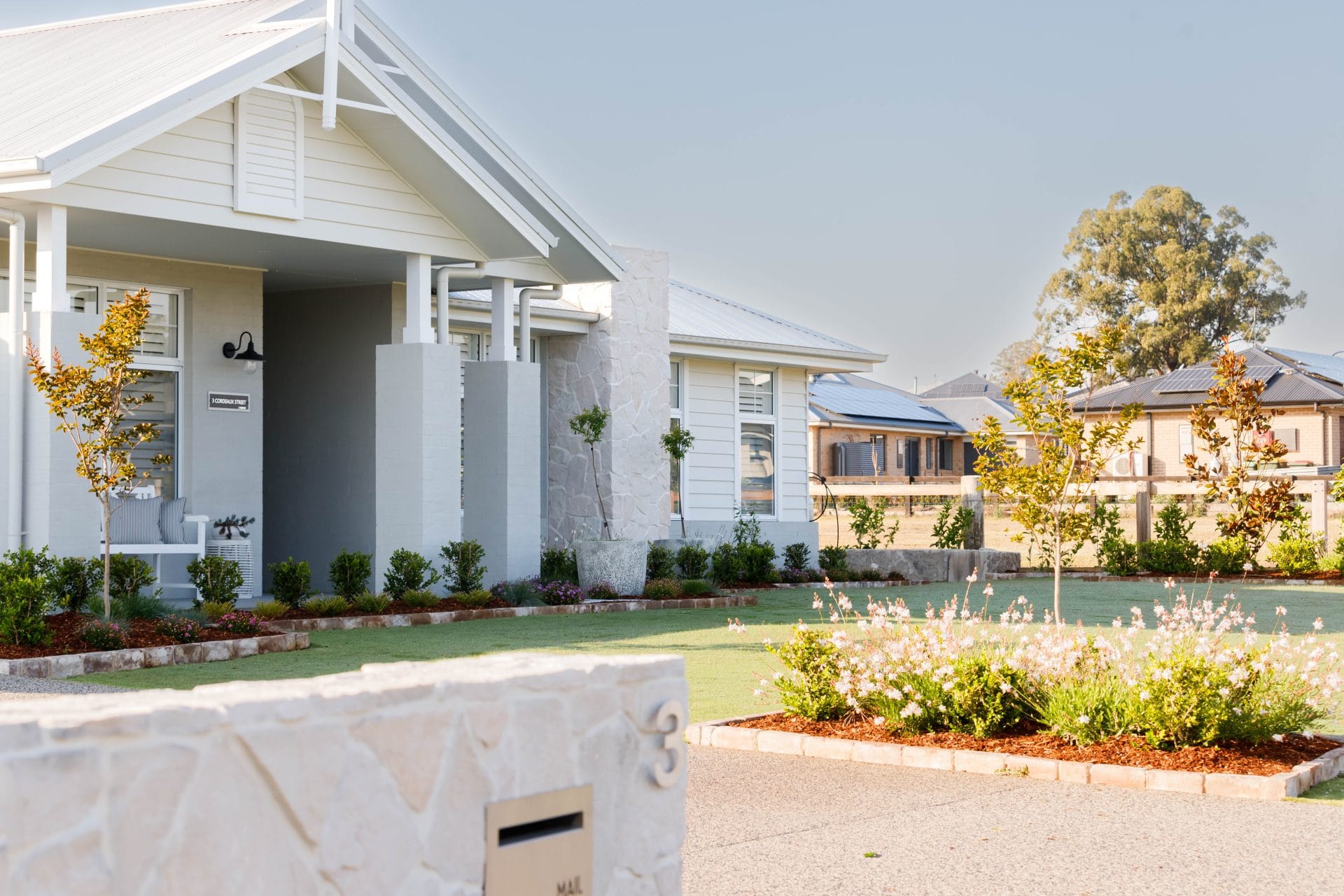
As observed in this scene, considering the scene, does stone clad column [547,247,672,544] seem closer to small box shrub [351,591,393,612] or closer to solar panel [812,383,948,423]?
small box shrub [351,591,393,612]

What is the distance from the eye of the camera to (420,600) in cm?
1409

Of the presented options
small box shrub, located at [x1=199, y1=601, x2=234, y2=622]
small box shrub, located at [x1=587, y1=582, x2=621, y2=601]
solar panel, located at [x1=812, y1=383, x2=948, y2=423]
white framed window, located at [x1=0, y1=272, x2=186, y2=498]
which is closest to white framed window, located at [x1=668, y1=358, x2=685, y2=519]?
small box shrub, located at [x1=587, y1=582, x2=621, y2=601]

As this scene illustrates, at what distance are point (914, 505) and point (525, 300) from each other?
1017 inches

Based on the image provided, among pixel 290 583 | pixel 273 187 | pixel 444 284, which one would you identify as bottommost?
pixel 290 583

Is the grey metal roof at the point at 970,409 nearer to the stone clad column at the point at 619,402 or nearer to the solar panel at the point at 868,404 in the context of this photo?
the solar panel at the point at 868,404

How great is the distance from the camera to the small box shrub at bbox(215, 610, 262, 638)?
38.0ft

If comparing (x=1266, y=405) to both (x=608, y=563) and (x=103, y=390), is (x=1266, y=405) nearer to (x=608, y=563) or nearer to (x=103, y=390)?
(x=608, y=563)

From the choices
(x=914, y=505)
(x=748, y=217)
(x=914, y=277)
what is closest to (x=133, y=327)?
(x=748, y=217)

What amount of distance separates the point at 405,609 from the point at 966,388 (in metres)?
64.5

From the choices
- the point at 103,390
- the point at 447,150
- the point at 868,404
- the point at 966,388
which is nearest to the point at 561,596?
the point at 447,150

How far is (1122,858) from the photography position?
5.59 m

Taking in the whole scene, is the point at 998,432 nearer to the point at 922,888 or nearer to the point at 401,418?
the point at 401,418

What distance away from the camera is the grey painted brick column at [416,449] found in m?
14.5

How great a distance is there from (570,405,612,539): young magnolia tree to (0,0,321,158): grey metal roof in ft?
18.8
